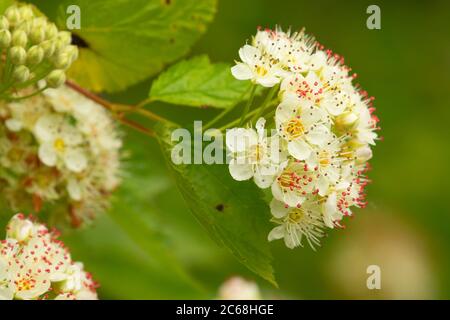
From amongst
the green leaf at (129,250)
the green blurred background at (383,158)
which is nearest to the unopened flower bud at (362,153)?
the green leaf at (129,250)

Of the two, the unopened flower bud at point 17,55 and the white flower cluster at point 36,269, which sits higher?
the unopened flower bud at point 17,55

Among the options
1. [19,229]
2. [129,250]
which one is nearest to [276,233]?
[19,229]

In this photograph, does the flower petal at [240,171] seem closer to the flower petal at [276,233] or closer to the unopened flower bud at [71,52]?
the flower petal at [276,233]

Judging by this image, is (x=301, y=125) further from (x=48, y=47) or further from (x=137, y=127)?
(x=48, y=47)

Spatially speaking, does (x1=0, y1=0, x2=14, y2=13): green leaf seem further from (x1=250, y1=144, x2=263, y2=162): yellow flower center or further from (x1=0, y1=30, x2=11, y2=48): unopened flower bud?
(x1=250, y1=144, x2=263, y2=162): yellow flower center

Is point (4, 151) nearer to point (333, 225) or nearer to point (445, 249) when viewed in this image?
point (333, 225)

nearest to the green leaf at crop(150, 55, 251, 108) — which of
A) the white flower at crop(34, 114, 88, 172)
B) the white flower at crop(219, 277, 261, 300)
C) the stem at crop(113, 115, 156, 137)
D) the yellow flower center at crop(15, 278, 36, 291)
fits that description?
the stem at crop(113, 115, 156, 137)

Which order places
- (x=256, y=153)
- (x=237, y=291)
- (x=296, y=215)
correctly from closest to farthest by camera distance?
(x=256, y=153) → (x=296, y=215) → (x=237, y=291)
